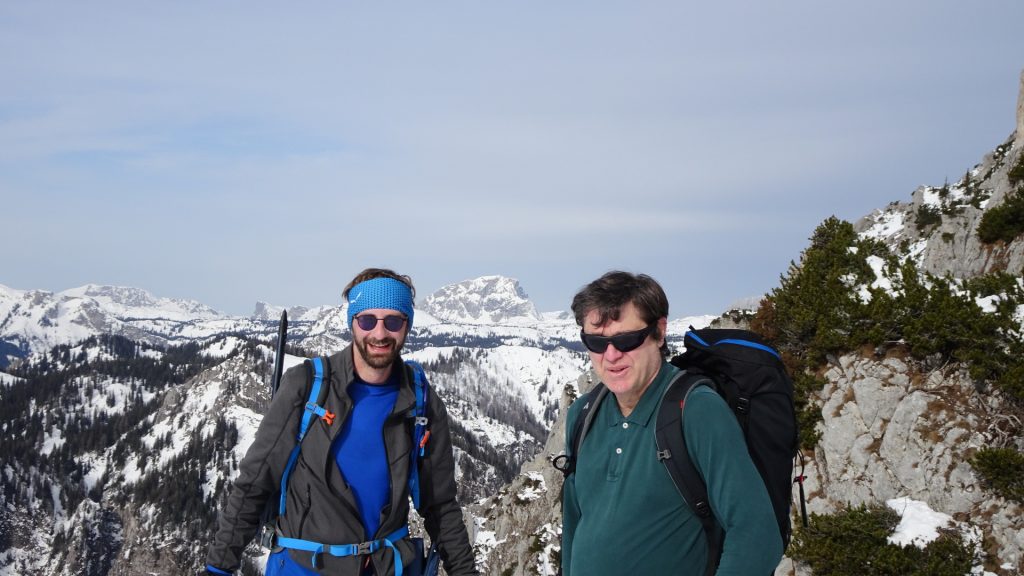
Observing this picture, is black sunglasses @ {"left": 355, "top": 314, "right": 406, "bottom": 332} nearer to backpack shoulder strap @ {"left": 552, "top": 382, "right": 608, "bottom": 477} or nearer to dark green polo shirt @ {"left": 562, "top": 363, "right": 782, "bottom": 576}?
backpack shoulder strap @ {"left": 552, "top": 382, "right": 608, "bottom": 477}

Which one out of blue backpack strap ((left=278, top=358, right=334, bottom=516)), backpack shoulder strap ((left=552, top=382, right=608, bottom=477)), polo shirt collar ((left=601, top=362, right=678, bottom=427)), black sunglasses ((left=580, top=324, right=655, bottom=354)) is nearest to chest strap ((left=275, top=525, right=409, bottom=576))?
blue backpack strap ((left=278, top=358, right=334, bottom=516))

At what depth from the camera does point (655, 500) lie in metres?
4.16

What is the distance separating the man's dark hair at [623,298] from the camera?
448 centimetres

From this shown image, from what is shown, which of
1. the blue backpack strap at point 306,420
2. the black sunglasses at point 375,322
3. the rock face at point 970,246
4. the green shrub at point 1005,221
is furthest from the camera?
the green shrub at point 1005,221

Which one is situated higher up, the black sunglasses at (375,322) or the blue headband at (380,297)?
the blue headband at (380,297)

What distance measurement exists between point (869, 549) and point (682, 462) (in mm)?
10665

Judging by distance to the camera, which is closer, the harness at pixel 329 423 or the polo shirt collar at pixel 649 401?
the polo shirt collar at pixel 649 401

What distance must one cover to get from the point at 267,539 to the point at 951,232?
22.8m

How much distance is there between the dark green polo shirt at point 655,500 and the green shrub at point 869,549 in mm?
9418

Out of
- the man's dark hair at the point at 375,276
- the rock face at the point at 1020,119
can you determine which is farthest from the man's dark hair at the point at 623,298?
the rock face at the point at 1020,119

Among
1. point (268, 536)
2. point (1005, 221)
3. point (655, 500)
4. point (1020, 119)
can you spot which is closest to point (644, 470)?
point (655, 500)

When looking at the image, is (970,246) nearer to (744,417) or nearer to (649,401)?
(744,417)

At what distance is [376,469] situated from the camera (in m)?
5.82

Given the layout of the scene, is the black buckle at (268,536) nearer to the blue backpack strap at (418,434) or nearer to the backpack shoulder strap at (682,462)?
the blue backpack strap at (418,434)
